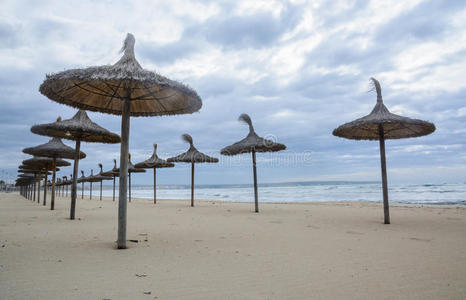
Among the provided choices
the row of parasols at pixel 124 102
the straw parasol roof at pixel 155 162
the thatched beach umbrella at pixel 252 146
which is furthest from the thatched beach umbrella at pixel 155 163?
the row of parasols at pixel 124 102

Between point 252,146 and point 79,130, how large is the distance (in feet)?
19.1

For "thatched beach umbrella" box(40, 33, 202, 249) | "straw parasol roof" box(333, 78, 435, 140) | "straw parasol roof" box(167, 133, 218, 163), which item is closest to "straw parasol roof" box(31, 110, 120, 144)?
"thatched beach umbrella" box(40, 33, 202, 249)

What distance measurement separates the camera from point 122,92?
16.7 ft

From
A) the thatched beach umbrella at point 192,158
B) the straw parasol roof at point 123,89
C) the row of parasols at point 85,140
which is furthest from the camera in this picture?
the thatched beach umbrella at point 192,158

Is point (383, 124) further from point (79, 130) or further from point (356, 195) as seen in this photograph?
point (356, 195)

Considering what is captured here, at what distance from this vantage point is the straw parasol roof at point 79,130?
7.11 metres

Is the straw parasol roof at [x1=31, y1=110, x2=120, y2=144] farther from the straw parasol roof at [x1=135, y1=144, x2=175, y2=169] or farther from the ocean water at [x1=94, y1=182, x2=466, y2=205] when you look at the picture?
the ocean water at [x1=94, y1=182, x2=466, y2=205]

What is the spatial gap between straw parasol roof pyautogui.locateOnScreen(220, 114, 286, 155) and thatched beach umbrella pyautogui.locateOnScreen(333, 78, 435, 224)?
119 inches

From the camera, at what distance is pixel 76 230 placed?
575 centimetres

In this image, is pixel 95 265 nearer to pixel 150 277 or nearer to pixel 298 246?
pixel 150 277

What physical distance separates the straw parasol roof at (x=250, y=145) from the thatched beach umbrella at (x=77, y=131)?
175 inches

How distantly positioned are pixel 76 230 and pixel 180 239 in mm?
2465

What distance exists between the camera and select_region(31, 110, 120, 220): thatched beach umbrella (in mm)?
7134

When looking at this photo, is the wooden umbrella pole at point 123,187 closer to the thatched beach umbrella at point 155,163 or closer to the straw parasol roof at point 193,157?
the straw parasol roof at point 193,157
